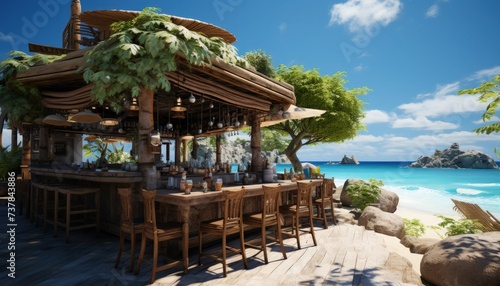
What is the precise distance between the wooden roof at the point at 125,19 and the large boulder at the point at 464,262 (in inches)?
212

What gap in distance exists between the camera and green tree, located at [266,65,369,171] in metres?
12.0

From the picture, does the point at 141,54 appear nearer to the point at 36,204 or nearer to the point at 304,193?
the point at 304,193

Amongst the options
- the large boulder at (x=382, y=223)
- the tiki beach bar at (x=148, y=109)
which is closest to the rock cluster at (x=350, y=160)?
the large boulder at (x=382, y=223)

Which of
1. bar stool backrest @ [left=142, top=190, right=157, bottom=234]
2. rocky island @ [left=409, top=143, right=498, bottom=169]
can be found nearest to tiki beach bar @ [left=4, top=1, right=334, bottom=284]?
bar stool backrest @ [left=142, top=190, right=157, bottom=234]

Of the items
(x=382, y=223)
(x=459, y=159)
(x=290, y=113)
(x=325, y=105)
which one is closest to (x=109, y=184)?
(x=290, y=113)

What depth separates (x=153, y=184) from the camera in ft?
15.5

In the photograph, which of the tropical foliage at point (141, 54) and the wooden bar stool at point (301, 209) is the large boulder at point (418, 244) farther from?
the tropical foliage at point (141, 54)

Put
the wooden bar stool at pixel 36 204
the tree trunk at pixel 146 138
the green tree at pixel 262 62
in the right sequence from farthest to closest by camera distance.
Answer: the green tree at pixel 262 62, the wooden bar stool at pixel 36 204, the tree trunk at pixel 146 138

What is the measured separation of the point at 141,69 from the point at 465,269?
516 centimetres

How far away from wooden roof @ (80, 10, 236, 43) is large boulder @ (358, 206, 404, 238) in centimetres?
571

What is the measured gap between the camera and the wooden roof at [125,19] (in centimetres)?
487

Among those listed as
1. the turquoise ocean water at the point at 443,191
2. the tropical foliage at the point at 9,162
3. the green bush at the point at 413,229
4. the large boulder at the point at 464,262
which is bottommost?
the turquoise ocean water at the point at 443,191

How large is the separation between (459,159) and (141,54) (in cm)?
8108

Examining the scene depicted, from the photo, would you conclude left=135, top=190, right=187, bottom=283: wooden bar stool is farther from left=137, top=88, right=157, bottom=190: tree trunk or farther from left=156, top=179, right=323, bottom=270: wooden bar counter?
left=137, top=88, right=157, bottom=190: tree trunk
